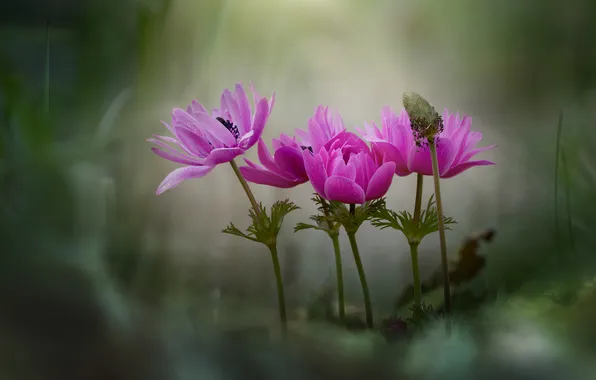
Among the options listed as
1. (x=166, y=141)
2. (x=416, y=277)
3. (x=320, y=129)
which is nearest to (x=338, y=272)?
(x=416, y=277)

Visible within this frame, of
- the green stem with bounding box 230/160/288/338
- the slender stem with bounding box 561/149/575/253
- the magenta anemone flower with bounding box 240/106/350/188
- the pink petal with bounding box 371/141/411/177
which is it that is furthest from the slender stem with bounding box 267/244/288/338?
the slender stem with bounding box 561/149/575/253

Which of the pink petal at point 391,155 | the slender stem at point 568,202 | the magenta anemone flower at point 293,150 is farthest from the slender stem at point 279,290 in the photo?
the slender stem at point 568,202

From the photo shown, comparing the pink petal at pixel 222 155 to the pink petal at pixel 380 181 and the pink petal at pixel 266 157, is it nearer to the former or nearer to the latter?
the pink petal at pixel 266 157

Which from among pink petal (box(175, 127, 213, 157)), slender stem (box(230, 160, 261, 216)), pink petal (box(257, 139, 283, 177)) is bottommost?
slender stem (box(230, 160, 261, 216))

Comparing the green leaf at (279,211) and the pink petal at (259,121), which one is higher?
the pink petal at (259,121)

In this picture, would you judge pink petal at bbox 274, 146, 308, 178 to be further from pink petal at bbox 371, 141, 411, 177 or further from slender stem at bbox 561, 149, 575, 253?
slender stem at bbox 561, 149, 575, 253

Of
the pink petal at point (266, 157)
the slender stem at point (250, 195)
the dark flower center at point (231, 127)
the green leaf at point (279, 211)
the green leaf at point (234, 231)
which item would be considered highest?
the dark flower center at point (231, 127)

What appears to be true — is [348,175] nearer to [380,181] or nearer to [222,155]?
[380,181]
